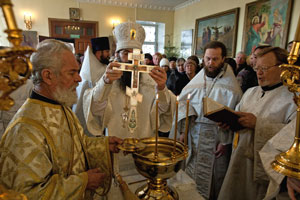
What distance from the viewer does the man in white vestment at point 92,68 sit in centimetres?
319

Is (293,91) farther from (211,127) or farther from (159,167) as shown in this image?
(211,127)

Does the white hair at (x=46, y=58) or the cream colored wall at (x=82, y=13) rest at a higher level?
the cream colored wall at (x=82, y=13)

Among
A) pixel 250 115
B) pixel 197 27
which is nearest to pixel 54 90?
pixel 250 115

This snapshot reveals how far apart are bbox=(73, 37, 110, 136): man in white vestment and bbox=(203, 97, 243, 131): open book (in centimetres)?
185

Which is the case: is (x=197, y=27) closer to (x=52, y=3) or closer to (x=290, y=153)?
(x=52, y=3)

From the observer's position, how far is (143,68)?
69.9 inches

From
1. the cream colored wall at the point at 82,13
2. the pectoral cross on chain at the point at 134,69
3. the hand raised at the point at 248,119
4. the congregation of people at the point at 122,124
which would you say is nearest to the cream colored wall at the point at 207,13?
the cream colored wall at the point at 82,13

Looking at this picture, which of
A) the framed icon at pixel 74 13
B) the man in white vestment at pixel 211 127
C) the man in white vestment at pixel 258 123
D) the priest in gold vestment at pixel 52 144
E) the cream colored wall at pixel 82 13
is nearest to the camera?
the priest in gold vestment at pixel 52 144

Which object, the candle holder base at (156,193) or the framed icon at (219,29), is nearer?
the candle holder base at (156,193)

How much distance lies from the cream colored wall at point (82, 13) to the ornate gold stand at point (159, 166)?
28.1 feet

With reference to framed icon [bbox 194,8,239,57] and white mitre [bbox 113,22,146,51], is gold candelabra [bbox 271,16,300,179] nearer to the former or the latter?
white mitre [bbox 113,22,146,51]

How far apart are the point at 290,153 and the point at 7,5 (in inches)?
42.9

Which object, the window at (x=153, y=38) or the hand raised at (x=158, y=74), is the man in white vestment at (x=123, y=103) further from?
the window at (x=153, y=38)

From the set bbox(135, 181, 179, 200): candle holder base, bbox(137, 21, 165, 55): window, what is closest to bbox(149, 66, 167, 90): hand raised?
bbox(135, 181, 179, 200): candle holder base
